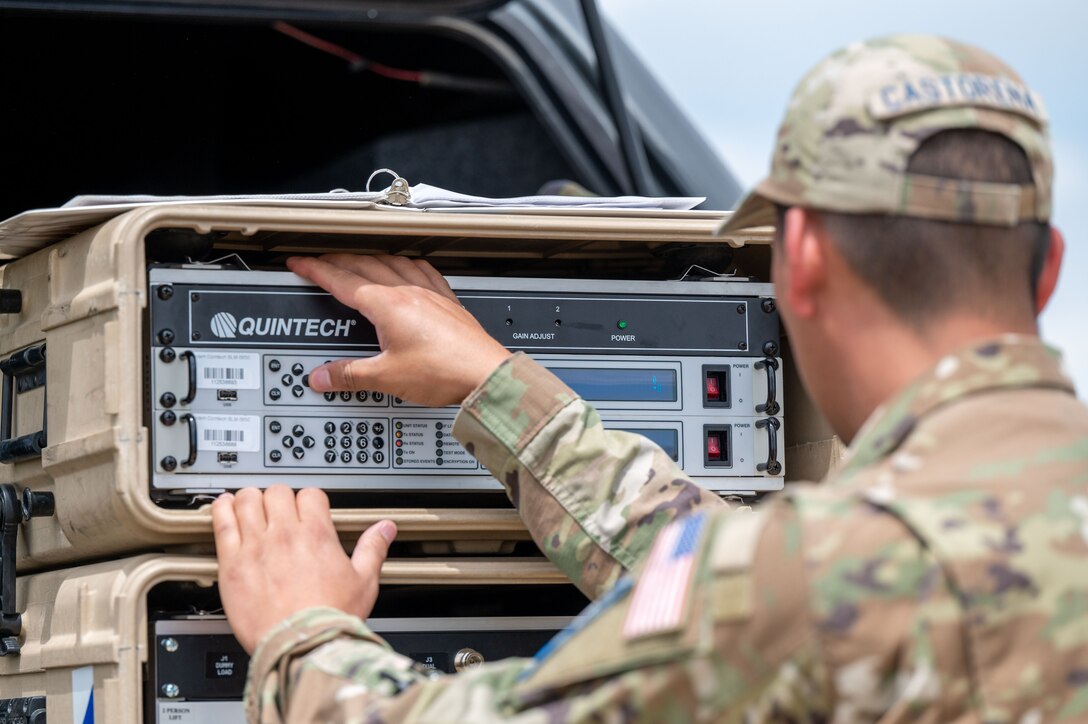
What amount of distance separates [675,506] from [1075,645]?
676 mm

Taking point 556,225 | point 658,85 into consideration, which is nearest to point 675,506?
point 556,225

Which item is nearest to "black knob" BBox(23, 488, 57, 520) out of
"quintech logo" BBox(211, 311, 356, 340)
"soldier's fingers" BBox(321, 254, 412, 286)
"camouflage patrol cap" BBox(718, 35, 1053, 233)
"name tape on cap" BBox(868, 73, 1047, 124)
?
"quintech logo" BBox(211, 311, 356, 340)

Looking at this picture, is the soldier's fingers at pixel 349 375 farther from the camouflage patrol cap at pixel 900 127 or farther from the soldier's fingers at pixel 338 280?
the camouflage patrol cap at pixel 900 127

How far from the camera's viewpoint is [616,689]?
99 centimetres

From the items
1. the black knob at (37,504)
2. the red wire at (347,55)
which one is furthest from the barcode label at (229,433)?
the red wire at (347,55)

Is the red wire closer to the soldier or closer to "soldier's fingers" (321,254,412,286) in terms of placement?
"soldier's fingers" (321,254,412,286)

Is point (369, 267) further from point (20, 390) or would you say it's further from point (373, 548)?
point (20, 390)

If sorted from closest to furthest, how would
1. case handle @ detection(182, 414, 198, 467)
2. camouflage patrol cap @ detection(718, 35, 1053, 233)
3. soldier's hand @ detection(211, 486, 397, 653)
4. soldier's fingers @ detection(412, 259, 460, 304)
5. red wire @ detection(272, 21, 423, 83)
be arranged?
camouflage patrol cap @ detection(718, 35, 1053, 233)
soldier's hand @ detection(211, 486, 397, 653)
case handle @ detection(182, 414, 198, 467)
soldier's fingers @ detection(412, 259, 460, 304)
red wire @ detection(272, 21, 423, 83)

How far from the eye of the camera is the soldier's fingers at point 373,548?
156 centimetres

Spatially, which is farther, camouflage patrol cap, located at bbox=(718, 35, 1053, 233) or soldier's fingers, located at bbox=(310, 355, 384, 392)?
soldier's fingers, located at bbox=(310, 355, 384, 392)

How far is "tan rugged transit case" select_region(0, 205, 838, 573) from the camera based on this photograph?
1552 millimetres

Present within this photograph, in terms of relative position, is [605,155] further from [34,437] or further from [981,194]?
[981,194]

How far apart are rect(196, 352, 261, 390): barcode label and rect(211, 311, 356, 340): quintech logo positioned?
23 mm

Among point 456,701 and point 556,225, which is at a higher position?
point 556,225
